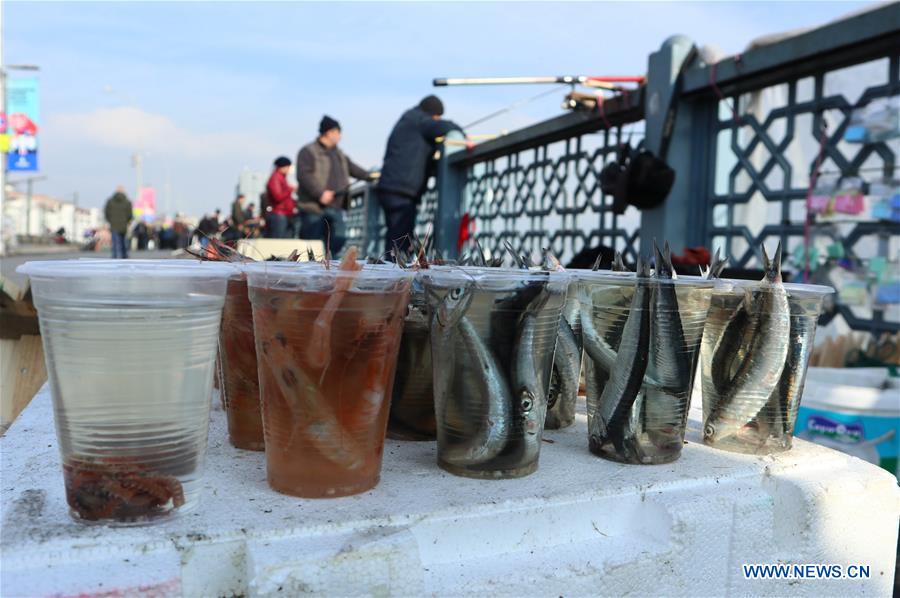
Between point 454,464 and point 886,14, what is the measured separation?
3.04m

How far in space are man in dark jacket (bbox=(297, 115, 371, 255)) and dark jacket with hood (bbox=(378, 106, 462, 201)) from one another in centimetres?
97

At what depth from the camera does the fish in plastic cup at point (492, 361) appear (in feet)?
3.50

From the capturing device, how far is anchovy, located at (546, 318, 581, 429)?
1.42m

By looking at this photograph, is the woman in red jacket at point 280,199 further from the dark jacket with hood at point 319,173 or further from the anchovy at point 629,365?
the anchovy at point 629,365

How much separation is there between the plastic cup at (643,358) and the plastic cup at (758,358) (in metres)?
0.09

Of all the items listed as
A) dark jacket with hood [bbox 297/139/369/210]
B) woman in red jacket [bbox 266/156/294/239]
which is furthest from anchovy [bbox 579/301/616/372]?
woman in red jacket [bbox 266/156/294/239]

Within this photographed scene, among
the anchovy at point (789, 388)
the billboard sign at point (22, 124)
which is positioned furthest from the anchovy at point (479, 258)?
the billboard sign at point (22, 124)

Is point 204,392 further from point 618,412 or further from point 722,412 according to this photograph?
point 722,412

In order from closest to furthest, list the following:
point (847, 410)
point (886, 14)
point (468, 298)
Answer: point (468, 298)
point (847, 410)
point (886, 14)

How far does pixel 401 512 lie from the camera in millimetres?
960

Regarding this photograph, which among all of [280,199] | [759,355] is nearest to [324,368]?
[759,355]

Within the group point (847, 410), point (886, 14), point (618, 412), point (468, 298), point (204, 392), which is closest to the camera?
point (204, 392)

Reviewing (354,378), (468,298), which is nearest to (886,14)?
(468,298)

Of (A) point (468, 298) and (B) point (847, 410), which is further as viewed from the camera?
(B) point (847, 410)
